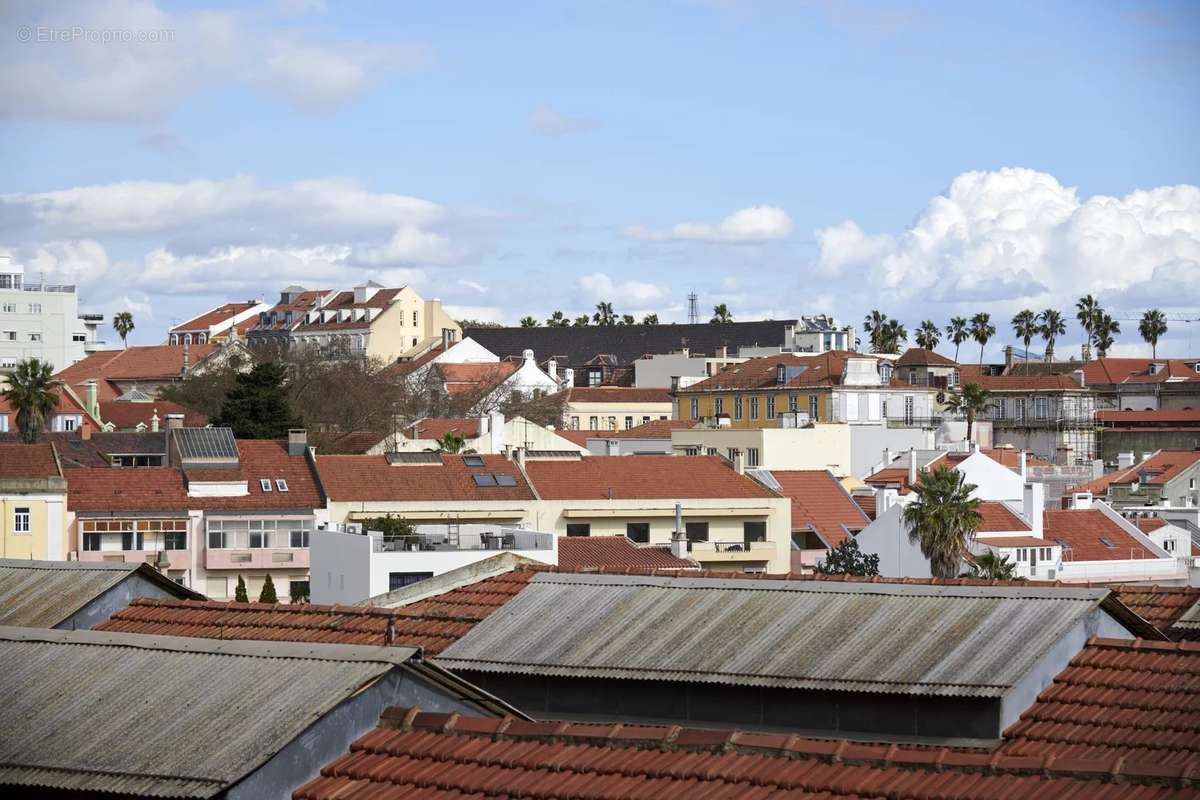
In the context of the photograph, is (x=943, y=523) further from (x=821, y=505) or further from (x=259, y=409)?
(x=259, y=409)

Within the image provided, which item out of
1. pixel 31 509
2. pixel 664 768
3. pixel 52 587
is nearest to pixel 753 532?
pixel 31 509

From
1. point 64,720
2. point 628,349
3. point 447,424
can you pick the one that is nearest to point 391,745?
point 64,720

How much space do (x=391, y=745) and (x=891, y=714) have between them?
4.35 metres

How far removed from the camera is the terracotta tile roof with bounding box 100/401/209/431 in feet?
298

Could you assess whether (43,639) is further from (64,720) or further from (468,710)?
(468,710)

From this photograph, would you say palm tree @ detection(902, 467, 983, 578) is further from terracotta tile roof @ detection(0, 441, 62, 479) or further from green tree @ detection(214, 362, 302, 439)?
green tree @ detection(214, 362, 302, 439)

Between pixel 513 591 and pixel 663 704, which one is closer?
pixel 663 704

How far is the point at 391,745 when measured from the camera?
1119 centimetres

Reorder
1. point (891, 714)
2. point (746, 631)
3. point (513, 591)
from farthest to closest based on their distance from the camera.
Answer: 1. point (513, 591)
2. point (746, 631)
3. point (891, 714)

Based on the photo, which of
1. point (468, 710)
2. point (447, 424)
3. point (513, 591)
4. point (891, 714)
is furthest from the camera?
point (447, 424)

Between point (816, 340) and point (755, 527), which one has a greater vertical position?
point (816, 340)

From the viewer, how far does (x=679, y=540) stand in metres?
50.7

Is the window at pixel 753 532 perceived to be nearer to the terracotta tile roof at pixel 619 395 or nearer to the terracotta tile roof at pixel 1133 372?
the terracotta tile roof at pixel 619 395

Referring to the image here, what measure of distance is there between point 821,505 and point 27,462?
992 inches
